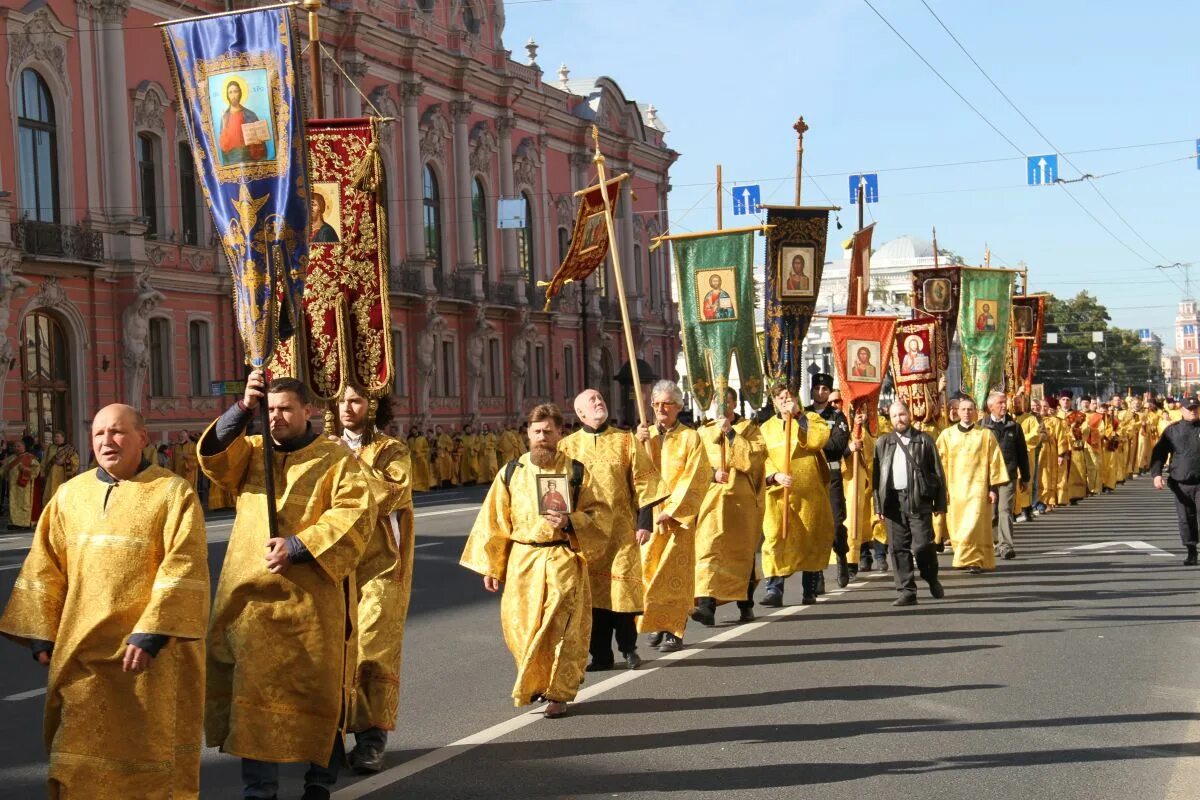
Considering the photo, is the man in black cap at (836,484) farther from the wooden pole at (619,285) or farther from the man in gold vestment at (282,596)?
the man in gold vestment at (282,596)

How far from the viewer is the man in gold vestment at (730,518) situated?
11.9m

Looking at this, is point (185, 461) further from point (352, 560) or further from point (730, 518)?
A: point (352, 560)

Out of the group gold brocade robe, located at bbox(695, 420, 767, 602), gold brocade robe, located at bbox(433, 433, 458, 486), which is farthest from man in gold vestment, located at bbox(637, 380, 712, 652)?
gold brocade robe, located at bbox(433, 433, 458, 486)

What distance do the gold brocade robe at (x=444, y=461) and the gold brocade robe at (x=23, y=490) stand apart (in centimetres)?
1439

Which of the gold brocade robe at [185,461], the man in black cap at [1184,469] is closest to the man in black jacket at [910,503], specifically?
the man in black cap at [1184,469]

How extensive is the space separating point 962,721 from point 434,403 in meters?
37.4

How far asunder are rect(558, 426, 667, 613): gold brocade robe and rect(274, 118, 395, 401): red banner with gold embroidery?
1.30 meters

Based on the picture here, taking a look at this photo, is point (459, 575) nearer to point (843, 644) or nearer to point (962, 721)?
point (843, 644)

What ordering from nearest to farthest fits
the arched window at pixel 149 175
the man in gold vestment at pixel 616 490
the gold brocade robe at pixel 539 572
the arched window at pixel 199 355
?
→ the gold brocade robe at pixel 539 572 → the man in gold vestment at pixel 616 490 → the arched window at pixel 149 175 → the arched window at pixel 199 355

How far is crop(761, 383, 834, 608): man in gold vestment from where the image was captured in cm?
1340

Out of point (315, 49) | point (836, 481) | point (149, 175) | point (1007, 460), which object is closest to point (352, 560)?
point (315, 49)

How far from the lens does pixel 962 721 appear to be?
803 centimetres

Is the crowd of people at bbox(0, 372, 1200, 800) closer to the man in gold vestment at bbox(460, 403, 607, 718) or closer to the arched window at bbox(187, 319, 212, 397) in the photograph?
the man in gold vestment at bbox(460, 403, 607, 718)

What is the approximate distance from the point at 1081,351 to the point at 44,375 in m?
85.9
